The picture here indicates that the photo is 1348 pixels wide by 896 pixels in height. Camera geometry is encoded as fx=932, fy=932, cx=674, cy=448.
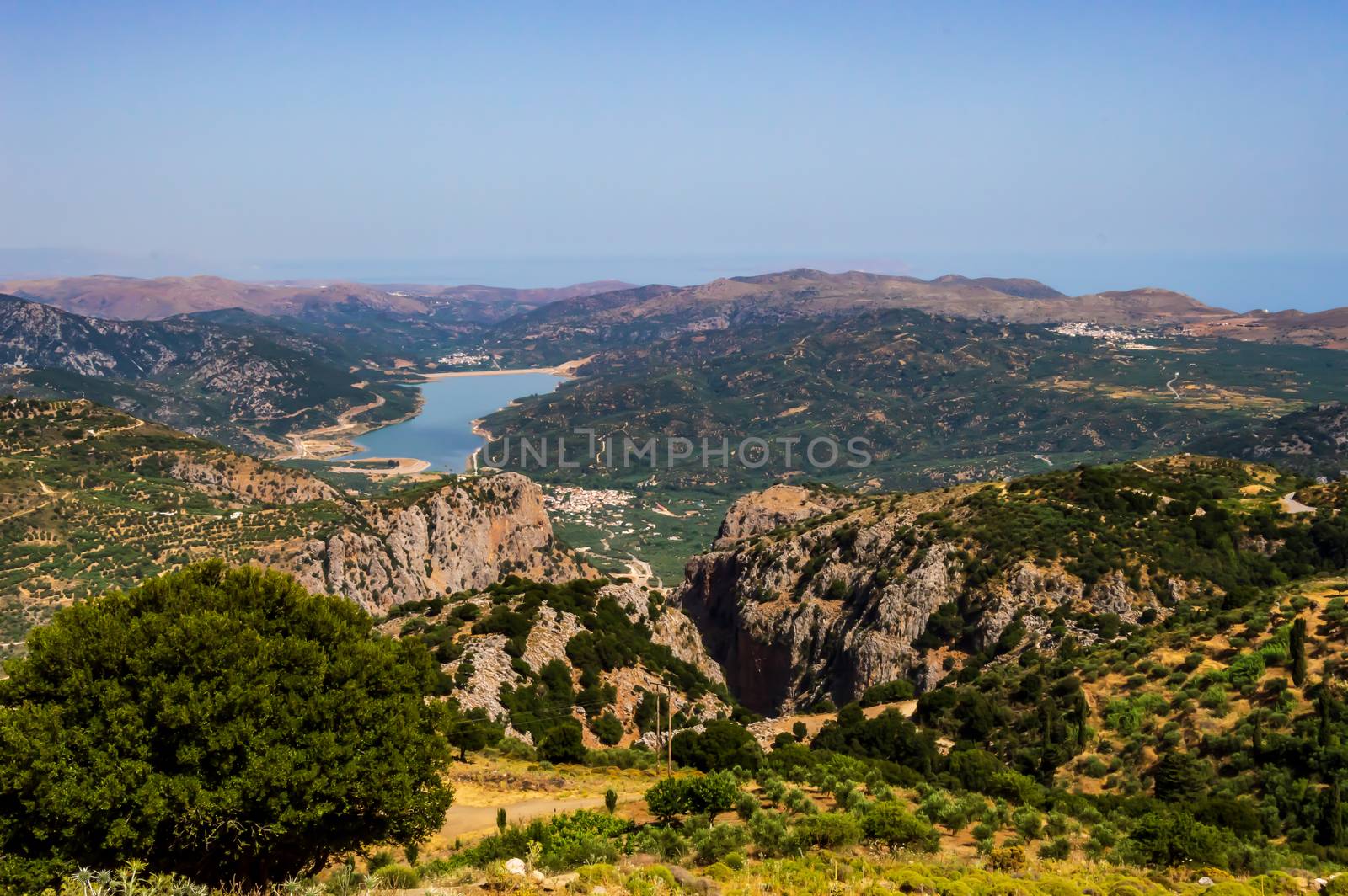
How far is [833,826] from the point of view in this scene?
67.5 ft

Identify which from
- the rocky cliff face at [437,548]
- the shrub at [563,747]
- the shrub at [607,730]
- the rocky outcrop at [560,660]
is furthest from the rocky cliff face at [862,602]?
the rocky cliff face at [437,548]

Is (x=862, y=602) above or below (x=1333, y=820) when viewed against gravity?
below

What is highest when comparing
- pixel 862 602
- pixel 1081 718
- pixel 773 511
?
pixel 1081 718

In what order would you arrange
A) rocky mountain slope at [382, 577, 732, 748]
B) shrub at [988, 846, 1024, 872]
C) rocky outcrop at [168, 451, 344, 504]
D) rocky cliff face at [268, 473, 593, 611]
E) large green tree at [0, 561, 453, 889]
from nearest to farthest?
large green tree at [0, 561, 453, 889] < shrub at [988, 846, 1024, 872] < rocky mountain slope at [382, 577, 732, 748] < rocky cliff face at [268, 473, 593, 611] < rocky outcrop at [168, 451, 344, 504]

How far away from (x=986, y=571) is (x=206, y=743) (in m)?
48.0

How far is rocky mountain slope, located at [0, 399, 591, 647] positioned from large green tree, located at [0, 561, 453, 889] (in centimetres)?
5113

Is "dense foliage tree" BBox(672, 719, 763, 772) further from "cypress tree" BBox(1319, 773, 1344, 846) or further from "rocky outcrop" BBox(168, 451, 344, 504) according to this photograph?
"rocky outcrop" BBox(168, 451, 344, 504)

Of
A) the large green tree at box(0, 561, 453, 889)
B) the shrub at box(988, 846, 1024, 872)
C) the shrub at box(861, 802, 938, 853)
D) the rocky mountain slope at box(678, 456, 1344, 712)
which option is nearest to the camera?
the large green tree at box(0, 561, 453, 889)

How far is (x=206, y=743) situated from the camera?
15.8 meters

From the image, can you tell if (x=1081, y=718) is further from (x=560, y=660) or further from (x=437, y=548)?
(x=437, y=548)

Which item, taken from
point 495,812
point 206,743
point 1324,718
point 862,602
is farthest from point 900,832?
point 862,602

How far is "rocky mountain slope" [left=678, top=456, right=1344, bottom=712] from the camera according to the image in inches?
2067

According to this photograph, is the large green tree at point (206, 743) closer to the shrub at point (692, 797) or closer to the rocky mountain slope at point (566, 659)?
the shrub at point (692, 797)

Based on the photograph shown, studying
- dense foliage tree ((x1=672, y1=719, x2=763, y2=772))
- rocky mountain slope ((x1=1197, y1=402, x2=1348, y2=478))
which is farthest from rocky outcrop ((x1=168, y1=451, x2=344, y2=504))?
rocky mountain slope ((x1=1197, y1=402, x2=1348, y2=478))
